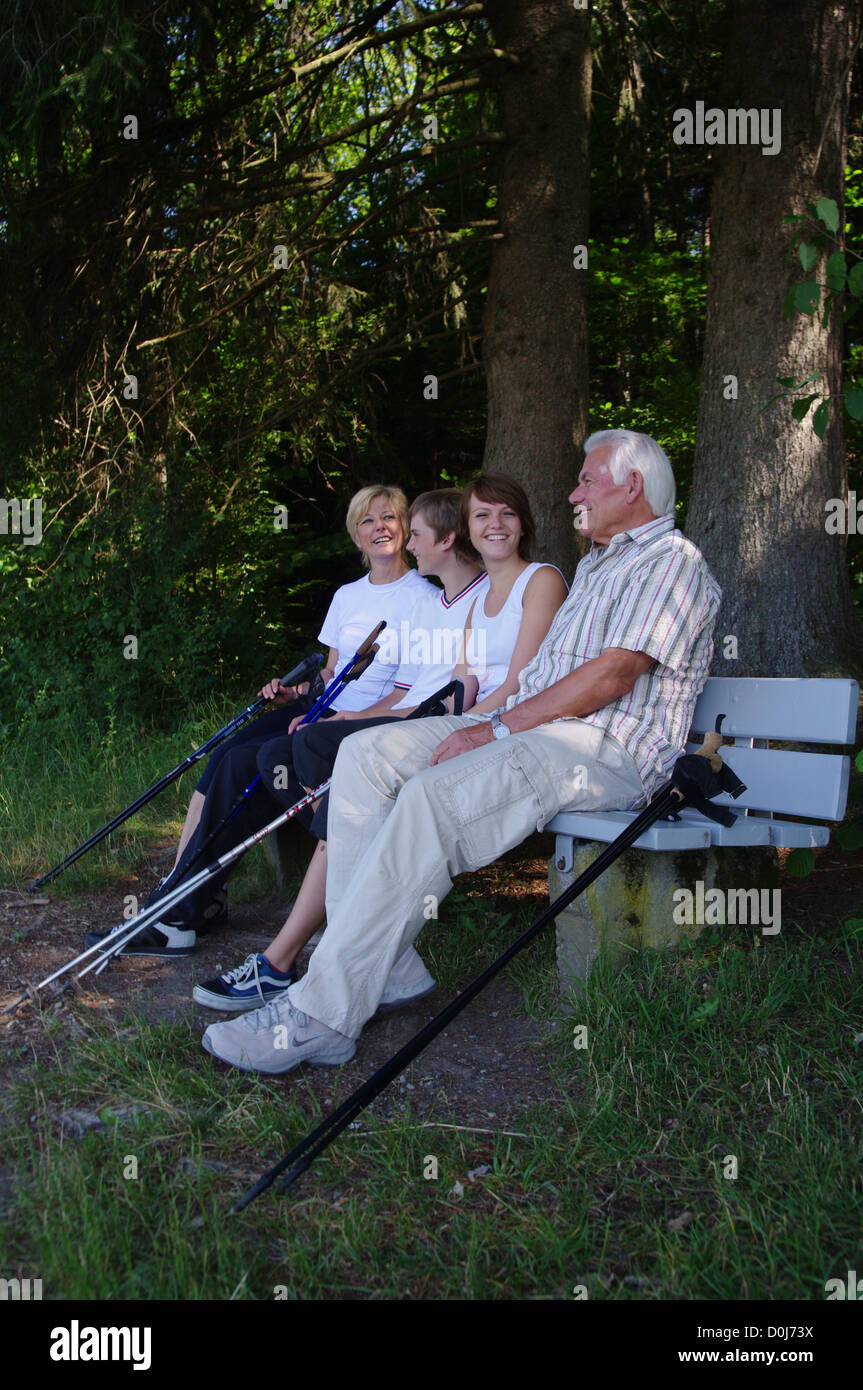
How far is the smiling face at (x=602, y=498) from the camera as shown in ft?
12.0

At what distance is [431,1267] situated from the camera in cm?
224

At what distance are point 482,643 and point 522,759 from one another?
3.24 feet

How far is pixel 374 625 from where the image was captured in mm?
4930

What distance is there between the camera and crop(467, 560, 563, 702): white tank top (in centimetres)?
415

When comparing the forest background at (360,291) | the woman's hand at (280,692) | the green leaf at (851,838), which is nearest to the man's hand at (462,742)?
the green leaf at (851,838)

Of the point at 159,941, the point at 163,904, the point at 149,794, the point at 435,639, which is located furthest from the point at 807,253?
the point at 149,794

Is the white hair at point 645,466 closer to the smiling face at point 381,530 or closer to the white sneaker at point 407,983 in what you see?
the smiling face at point 381,530

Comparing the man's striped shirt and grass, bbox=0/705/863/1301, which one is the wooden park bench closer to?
grass, bbox=0/705/863/1301

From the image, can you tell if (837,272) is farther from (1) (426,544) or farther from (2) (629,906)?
(1) (426,544)

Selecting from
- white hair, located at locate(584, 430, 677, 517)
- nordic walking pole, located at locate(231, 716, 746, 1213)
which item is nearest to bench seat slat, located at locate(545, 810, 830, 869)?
nordic walking pole, located at locate(231, 716, 746, 1213)

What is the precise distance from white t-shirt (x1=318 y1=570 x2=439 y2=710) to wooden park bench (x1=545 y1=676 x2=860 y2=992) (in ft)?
4.92

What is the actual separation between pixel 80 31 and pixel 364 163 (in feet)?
6.15

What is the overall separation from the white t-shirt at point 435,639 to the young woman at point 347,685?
15 centimetres
